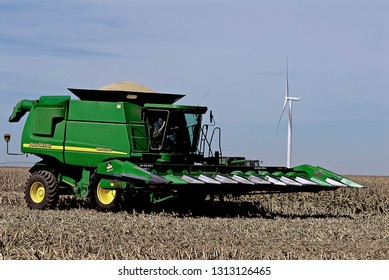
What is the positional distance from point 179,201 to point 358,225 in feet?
16.4

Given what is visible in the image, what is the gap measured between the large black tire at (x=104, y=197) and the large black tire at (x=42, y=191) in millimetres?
1339

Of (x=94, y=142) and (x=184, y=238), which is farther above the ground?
(x=94, y=142)

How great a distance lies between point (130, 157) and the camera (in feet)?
56.0

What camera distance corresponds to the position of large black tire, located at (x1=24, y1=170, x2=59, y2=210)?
18234 millimetres

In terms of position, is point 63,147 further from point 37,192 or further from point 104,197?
point 104,197

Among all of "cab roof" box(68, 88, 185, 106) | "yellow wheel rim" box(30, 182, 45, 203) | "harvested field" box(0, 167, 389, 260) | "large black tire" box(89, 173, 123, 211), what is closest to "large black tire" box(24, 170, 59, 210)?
"yellow wheel rim" box(30, 182, 45, 203)

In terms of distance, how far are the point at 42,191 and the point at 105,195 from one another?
221 centimetres

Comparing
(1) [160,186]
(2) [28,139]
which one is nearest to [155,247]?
(1) [160,186]

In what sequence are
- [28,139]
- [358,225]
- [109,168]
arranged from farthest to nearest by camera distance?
1. [28,139]
2. [109,168]
3. [358,225]

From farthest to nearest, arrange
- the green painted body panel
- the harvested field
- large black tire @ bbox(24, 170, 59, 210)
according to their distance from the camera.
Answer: large black tire @ bbox(24, 170, 59, 210)
the green painted body panel
the harvested field

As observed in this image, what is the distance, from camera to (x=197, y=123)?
1783cm

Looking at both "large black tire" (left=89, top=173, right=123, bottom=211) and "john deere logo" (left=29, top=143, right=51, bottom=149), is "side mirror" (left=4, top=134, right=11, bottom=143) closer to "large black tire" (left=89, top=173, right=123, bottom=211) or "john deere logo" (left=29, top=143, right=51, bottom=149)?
"john deere logo" (left=29, top=143, right=51, bottom=149)

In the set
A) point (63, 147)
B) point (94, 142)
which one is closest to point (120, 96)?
point (94, 142)

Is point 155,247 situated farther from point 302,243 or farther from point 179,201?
point 179,201
